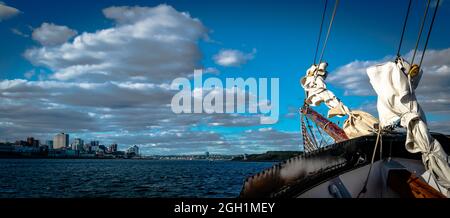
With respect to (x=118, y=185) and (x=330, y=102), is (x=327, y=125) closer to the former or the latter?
(x=330, y=102)

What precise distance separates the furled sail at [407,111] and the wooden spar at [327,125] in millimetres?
7443

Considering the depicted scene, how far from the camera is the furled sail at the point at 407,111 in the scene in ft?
24.1

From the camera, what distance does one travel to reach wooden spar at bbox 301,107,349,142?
16531mm

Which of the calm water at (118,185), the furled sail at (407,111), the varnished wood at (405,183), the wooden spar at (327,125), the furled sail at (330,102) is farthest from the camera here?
the calm water at (118,185)

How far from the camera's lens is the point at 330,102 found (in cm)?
1470

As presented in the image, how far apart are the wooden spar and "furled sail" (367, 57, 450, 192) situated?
Result: 7.44 meters

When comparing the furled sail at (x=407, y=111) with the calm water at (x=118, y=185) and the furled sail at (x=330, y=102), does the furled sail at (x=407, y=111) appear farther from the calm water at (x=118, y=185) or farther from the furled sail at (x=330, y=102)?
the calm water at (x=118, y=185)

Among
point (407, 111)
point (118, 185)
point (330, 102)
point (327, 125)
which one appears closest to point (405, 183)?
point (407, 111)

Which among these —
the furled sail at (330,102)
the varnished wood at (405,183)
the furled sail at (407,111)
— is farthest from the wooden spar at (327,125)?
the furled sail at (407,111)

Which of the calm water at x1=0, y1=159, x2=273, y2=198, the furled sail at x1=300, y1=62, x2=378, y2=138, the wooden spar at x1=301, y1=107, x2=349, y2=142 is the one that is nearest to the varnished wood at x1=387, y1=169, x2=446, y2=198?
the furled sail at x1=300, y1=62, x2=378, y2=138

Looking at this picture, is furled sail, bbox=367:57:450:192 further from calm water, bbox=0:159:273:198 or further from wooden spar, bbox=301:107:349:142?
calm water, bbox=0:159:273:198

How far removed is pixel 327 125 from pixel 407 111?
9703 millimetres

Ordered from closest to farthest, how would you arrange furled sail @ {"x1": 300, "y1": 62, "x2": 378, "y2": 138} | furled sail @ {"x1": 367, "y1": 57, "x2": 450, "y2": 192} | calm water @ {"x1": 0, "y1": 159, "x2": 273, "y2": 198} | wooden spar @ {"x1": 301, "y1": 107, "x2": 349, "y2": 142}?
furled sail @ {"x1": 367, "y1": 57, "x2": 450, "y2": 192} → furled sail @ {"x1": 300, "y1": 62, "x2": 378, "y2": 138} → wooden spar @ {"x1": 301, "y1": 107, "x2": 349, "y2": 142} → calm water @ {"x1": 0, "y1": 159, "x2": 273, "y2": 198}
